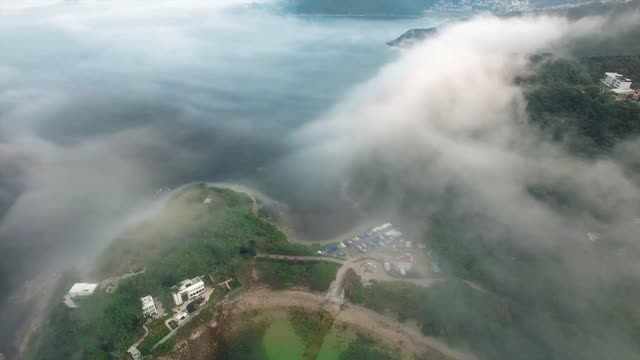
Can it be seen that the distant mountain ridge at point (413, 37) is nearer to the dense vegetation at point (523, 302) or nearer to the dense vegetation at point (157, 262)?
the dense vegetation at point (157, 262)

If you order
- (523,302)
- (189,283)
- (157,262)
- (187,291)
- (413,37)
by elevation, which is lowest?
(523,302)

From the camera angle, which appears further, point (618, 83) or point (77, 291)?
point (618, 83)

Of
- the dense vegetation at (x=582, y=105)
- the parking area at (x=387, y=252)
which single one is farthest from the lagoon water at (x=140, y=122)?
the dense vegetation at (x=582, y=105)

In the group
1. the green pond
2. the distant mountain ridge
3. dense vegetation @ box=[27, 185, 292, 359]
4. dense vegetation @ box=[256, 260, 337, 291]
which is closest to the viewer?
dense vegetation @ box=[27, 185, 292, 359]

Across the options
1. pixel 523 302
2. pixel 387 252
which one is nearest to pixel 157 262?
pixel 387 252

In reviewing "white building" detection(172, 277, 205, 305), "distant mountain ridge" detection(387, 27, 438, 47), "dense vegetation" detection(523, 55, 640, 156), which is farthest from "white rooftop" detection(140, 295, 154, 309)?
"distant mountain ridge" detection(387, 27, 438, 47)

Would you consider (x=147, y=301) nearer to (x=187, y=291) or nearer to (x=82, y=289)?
(x=187, y=291)

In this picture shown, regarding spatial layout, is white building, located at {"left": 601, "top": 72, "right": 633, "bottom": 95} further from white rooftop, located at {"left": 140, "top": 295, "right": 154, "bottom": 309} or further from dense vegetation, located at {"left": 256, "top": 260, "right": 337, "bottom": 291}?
white rooftop, located at {"left": 140, "top": 295, "right": 154, "bottom": 309}
